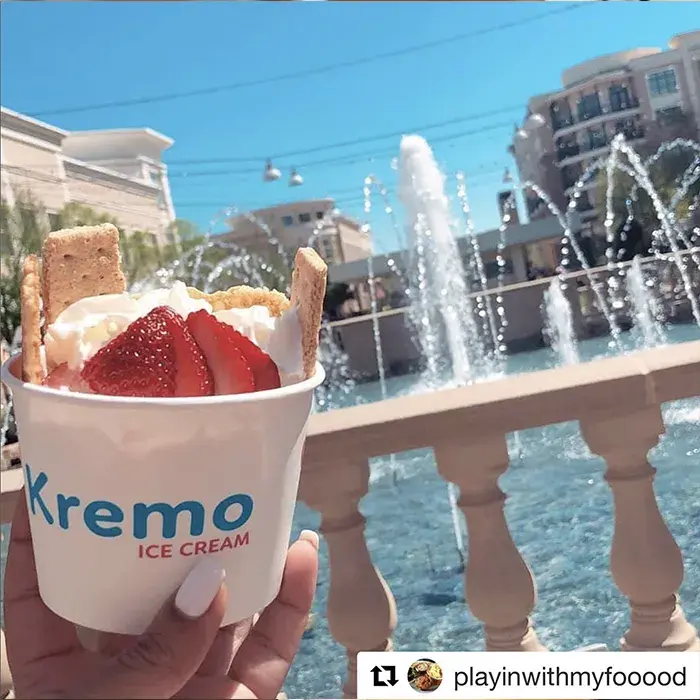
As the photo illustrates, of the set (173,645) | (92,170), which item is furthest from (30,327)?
(92,170)

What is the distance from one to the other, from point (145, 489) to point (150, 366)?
0.10 metres

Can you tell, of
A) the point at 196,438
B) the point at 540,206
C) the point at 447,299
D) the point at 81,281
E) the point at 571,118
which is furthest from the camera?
the point at 540,206

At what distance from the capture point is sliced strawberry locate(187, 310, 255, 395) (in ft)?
2.06

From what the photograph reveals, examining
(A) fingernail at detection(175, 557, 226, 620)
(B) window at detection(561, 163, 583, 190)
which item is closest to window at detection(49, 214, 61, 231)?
(B) window at detection(561, 163, 583, 190)

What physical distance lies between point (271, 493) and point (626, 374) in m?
0.84

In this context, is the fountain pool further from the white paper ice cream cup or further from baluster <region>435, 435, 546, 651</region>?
the white paper ice cream cup

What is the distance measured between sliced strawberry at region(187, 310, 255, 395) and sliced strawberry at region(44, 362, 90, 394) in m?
0.10

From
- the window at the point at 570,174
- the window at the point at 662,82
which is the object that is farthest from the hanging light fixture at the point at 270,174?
the window at the point at 662,82

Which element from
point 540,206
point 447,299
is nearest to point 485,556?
point 447,299

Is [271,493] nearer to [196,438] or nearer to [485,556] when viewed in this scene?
[196,438]

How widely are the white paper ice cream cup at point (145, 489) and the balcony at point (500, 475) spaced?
67 cm

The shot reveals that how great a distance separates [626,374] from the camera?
130 centimetres
